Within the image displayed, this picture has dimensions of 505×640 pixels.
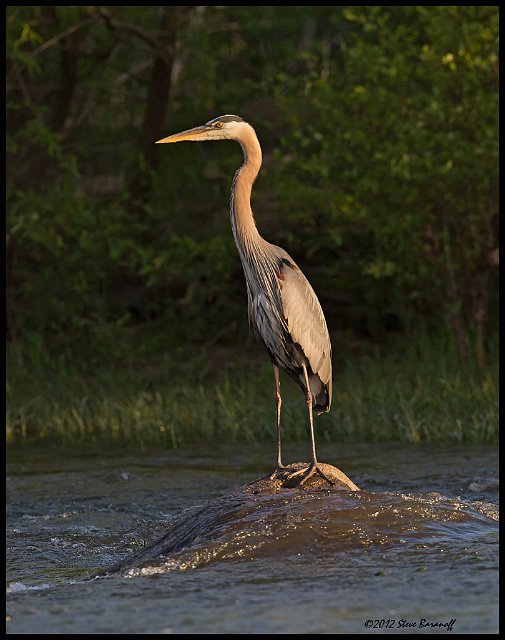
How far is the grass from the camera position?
1170 centimetres

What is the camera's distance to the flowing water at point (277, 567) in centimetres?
497

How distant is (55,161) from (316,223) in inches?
179

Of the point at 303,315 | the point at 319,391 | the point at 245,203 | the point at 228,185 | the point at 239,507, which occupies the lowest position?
the point at 239,507

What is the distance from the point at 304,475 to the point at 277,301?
1072 millimetres

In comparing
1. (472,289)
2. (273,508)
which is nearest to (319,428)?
(472,289)

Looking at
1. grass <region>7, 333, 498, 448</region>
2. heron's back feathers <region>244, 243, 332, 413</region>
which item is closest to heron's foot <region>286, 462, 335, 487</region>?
heron's back feathers <region>244, 243, 332, 413</region>

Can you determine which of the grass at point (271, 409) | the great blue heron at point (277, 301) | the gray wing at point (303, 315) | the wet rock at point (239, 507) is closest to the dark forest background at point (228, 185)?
the grass at point (271, 409)

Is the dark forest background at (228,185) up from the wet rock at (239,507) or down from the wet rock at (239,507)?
up

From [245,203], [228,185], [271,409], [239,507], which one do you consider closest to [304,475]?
[239,507]

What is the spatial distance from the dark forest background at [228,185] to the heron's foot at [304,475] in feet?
20.5

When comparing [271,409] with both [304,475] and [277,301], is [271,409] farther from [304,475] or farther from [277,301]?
[304,475]

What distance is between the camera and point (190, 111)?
18.0m

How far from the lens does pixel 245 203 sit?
7645 mm
